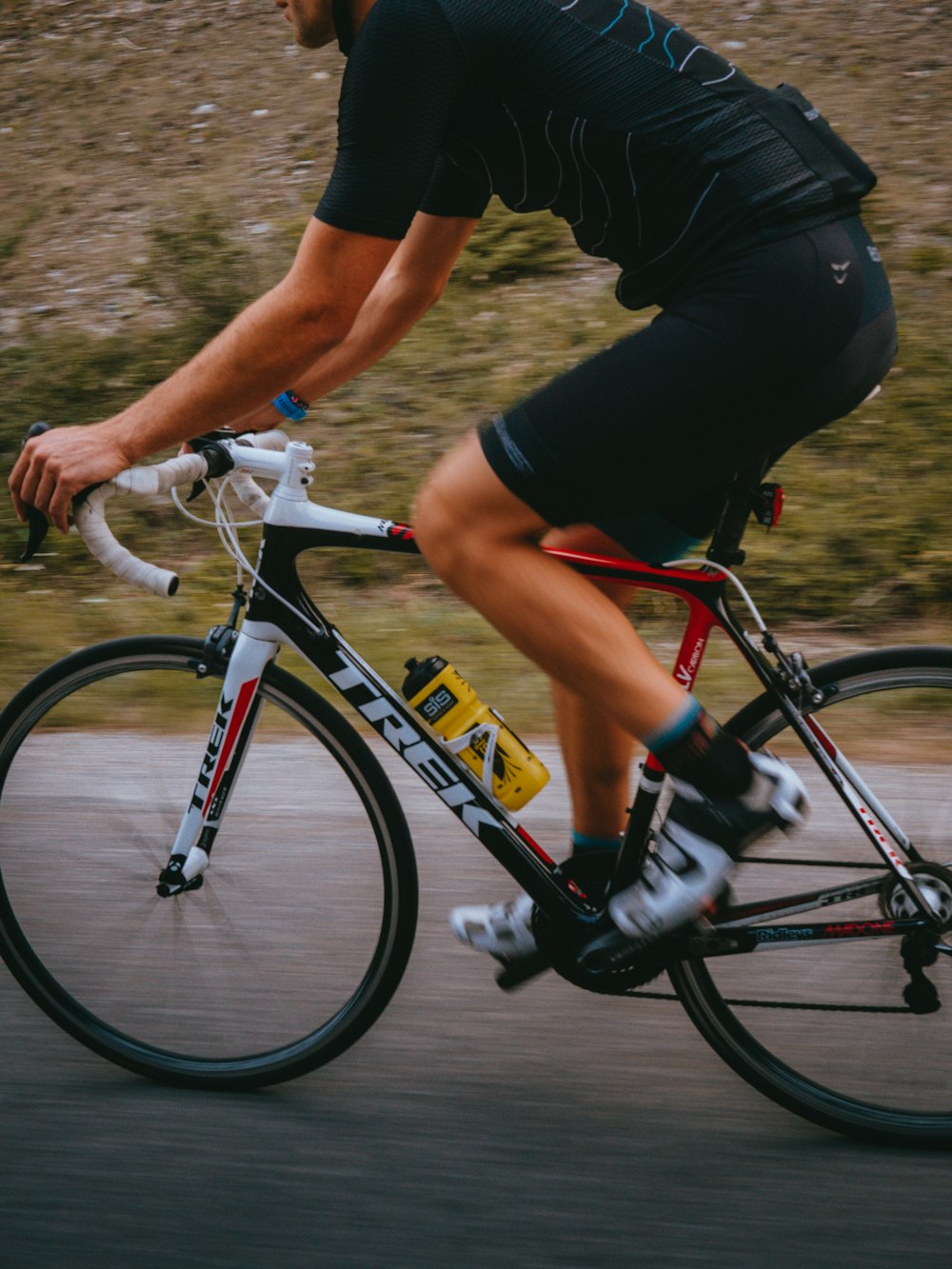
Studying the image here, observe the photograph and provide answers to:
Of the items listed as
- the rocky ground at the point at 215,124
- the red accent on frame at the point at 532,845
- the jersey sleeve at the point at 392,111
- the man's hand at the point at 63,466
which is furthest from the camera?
the rocky ground at the point at 215,124

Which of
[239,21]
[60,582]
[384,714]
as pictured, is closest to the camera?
[384,714]

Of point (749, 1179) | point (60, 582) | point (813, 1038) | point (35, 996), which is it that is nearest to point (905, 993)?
point (813, 1038)

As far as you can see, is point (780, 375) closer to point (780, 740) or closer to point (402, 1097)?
point (780, 740)

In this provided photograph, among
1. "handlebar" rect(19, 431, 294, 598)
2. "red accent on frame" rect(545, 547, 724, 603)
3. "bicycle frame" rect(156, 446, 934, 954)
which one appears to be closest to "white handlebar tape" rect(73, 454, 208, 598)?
"handlebar" rect(19, 431, 294, 598)

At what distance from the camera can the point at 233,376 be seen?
6.87 ft

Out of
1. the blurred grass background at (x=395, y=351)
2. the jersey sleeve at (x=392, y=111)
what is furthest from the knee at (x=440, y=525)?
the blurred grass background at (x=395, y=351)

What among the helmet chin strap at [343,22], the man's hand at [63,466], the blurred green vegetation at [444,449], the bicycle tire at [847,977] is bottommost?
the blurred green vegetation at [444,449]

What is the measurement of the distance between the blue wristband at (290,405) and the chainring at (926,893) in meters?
1.37

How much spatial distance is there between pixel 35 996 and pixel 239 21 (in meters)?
9.65

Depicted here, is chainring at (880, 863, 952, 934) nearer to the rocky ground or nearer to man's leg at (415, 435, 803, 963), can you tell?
man's leg at (415, 435, 803, 963)

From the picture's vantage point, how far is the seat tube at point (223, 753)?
8.04 ft

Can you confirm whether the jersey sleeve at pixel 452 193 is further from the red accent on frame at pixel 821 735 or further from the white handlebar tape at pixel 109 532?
the red accent on frame at pixel 821 735

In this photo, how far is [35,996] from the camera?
2697 mm

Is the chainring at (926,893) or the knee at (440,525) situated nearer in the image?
the knee at (440,525)
